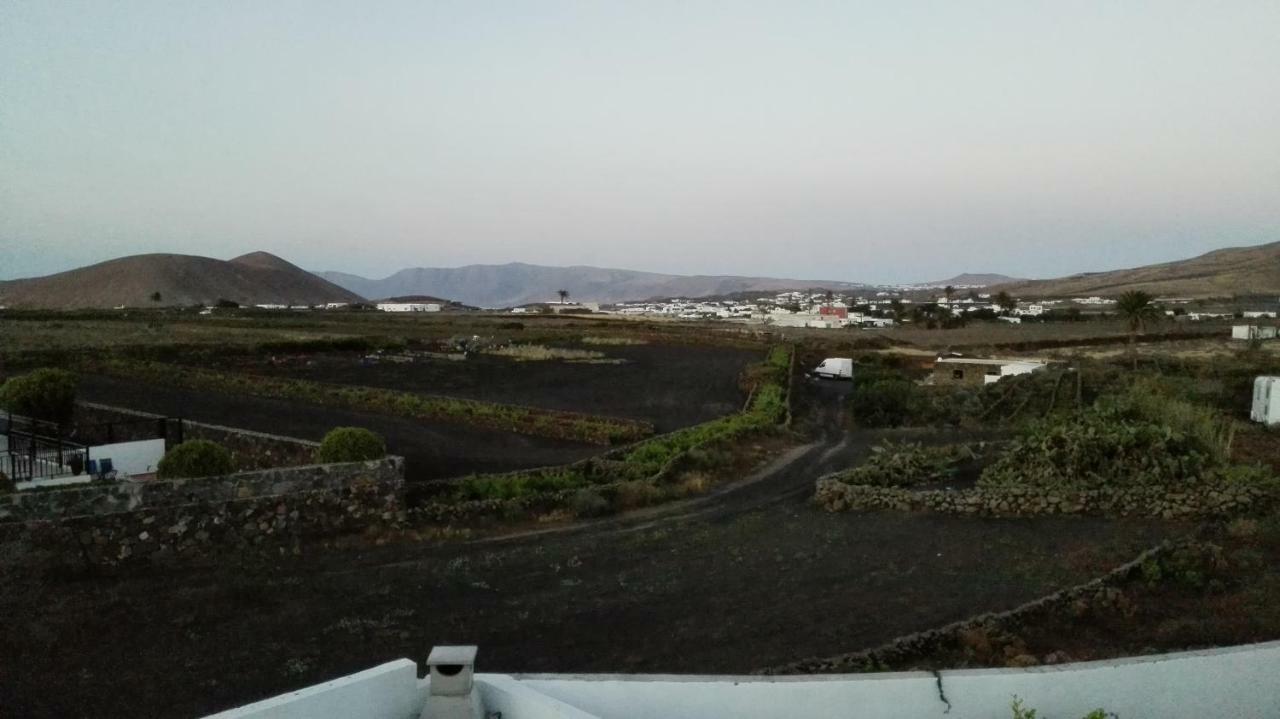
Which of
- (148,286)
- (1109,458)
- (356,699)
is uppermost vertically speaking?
(148,286)

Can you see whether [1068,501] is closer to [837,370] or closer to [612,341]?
[837,370]

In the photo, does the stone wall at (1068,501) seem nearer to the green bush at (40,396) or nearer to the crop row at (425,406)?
the crop row at (425,406)

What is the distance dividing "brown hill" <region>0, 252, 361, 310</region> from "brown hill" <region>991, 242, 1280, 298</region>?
149937 mm

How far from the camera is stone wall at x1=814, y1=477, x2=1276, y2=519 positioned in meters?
12.9

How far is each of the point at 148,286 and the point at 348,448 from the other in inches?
6024

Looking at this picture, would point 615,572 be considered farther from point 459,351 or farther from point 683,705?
point 459,351

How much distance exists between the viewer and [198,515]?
428 inches

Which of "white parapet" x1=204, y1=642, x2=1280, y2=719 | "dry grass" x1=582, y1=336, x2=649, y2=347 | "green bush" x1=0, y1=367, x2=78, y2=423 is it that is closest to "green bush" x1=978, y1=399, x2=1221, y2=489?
"white parapet" x1=204, y1=642, x2=1280, y2=719

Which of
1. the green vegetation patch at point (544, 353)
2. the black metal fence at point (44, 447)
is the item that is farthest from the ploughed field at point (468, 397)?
the black metal fence at point (44, 447)

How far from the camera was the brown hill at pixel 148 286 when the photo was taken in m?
137

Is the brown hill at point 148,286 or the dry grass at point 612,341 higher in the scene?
the brown hill at point 148,286

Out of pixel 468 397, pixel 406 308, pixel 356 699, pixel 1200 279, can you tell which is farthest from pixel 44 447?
pixel 1200 279

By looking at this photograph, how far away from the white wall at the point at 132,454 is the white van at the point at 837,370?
96.6 feet

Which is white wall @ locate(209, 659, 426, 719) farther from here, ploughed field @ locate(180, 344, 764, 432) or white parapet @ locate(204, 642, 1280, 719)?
ploughed field @ locate(180, 344, 764, 432)
